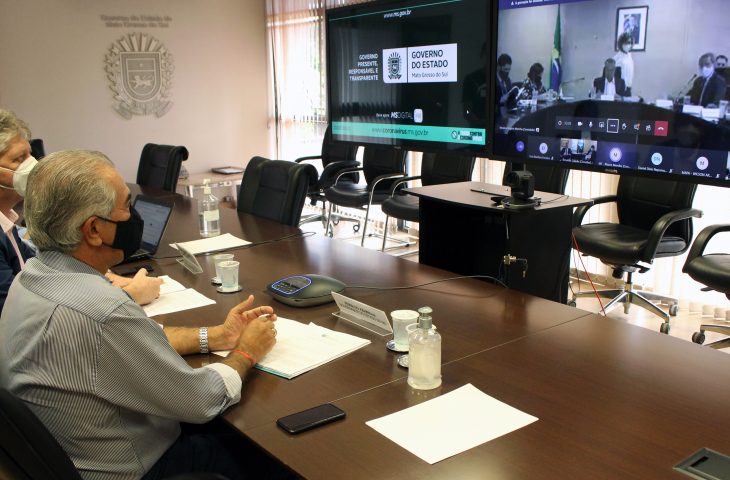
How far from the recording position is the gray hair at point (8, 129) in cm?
232

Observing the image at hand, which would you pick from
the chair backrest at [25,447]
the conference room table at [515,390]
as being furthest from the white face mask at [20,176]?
the chair backrest at [25,447]

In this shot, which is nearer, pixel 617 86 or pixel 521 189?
pixel 617 86

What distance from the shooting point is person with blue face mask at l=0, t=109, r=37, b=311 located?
2.20m

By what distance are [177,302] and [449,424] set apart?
1109 millimetres

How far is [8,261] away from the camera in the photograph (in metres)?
2.21

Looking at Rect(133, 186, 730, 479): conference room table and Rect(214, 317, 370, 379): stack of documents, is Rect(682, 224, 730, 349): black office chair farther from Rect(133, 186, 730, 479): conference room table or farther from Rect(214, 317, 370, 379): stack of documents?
Rect(214, 317, 370, 379): stack of documents

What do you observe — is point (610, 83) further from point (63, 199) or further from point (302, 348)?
point (63, 199)

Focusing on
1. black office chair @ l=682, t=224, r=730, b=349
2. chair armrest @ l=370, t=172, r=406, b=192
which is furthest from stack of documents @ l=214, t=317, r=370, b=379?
chair armrest @ l=370, t=172, r=406, b=192

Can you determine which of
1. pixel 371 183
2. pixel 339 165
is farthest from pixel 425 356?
pixel 339 165

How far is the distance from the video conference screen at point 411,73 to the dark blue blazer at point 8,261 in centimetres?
142

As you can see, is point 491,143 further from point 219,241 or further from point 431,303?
point 219,241

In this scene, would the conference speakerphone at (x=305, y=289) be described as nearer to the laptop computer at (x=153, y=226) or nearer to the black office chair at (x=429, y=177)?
the laptop computer at (x=153, y=226)

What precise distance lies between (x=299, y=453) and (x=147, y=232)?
1.76 metres

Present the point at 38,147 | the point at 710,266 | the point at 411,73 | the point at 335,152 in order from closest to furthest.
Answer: the point at 411,73, the point at 710,266, the point at 38,147, the point at 335,152
